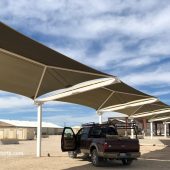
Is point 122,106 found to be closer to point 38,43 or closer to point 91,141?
point 91,141

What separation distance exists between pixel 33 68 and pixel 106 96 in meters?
9.85

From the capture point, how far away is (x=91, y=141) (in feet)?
58.6

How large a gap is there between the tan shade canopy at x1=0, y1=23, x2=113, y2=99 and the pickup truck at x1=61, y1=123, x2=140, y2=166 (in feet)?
8.39

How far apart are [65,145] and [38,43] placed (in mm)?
7516

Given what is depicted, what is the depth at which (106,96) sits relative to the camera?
2614 centimetres

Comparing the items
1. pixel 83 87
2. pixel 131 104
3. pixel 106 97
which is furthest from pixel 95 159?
pixel 131 104

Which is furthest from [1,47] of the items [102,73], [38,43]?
[102,73]

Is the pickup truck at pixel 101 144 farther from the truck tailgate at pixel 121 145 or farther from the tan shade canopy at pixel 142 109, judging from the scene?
the tan shade canopy at pixel 142 109

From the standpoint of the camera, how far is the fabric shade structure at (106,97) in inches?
925

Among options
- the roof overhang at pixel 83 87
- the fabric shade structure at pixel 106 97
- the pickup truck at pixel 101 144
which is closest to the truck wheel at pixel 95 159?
the pickup truck at pixel 101 144

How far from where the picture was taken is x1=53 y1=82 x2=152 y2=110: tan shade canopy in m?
23.7

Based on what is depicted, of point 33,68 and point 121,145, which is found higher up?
point 33,68

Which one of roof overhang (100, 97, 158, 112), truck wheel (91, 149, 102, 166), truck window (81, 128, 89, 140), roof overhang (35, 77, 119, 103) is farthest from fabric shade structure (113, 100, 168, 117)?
truck wheel (91, 149, 102, 166)

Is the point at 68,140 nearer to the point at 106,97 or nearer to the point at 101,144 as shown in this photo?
the point at 101,144
